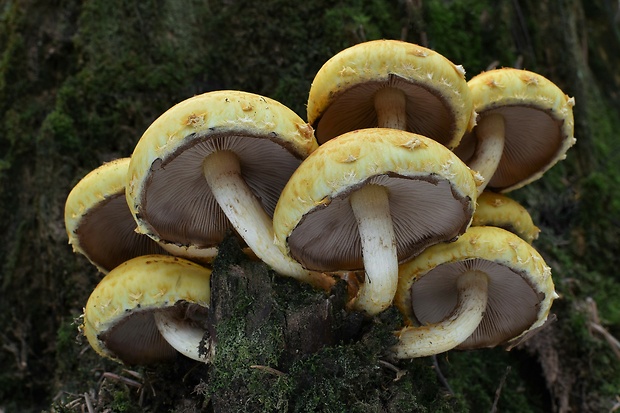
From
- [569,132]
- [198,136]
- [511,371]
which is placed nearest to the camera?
[198,136]

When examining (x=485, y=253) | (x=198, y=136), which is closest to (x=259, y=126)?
(x=198, y=136)

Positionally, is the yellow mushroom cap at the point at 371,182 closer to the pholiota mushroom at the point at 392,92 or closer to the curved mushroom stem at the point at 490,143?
the pholiota mushroom at the point at 392,92

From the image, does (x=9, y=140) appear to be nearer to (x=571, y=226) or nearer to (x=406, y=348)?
(x=406, y=348)

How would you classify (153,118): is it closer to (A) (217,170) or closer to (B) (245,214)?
(A) (217,170)

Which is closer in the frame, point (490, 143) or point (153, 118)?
point (490, 143)

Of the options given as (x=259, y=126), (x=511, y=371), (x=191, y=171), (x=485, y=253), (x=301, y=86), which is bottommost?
(x=511, y=371)

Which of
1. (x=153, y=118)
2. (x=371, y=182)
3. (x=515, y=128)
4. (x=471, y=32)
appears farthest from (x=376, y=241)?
(x=471, y=32)

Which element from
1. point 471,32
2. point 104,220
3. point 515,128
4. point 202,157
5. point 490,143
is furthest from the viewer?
point 471,32
